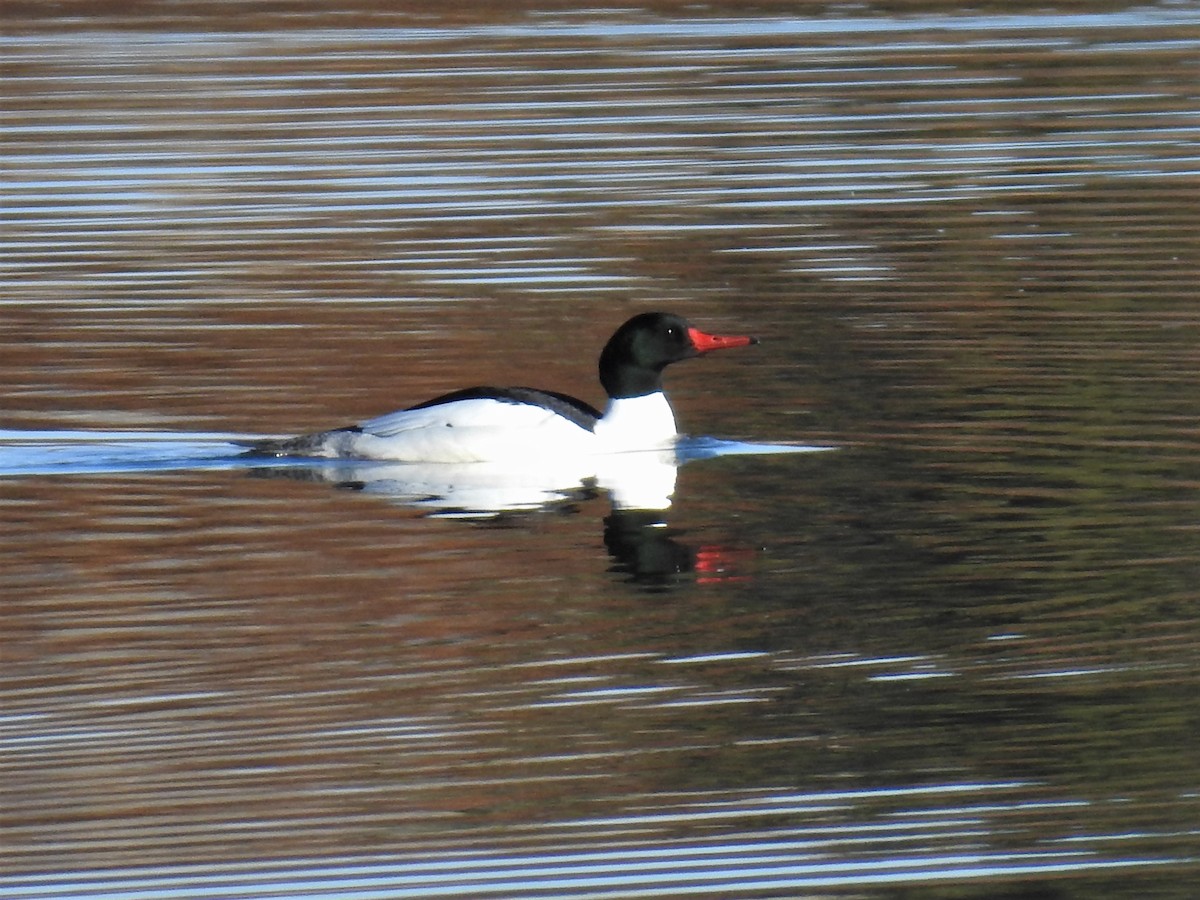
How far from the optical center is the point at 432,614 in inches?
373

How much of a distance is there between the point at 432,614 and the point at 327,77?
18661 mm

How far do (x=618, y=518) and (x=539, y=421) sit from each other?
1.37 metres

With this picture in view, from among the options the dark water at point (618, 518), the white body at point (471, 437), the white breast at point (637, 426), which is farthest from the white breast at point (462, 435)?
the dark water at point (618, 518)

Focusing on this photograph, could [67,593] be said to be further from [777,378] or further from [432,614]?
[777,378]

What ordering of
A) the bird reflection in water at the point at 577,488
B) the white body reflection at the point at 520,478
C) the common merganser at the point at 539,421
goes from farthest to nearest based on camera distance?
the common merganser at the point at 539,421 → the white body reflection at the point at 520,478 → the bird reflection in water at the point at 577,488

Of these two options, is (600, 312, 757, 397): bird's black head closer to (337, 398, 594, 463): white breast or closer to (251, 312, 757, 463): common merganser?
(251, 312, 757, 463): common merganser

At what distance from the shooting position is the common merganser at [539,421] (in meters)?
12.5

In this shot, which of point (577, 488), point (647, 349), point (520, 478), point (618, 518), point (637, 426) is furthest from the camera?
point (647, 349)

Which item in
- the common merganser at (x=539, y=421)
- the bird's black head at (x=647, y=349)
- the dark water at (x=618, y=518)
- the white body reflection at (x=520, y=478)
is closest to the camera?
the dark water at (x=618, y=518)

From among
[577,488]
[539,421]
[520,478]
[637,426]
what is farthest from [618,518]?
[637,426]

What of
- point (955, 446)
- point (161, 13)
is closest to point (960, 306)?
point (955, 446)

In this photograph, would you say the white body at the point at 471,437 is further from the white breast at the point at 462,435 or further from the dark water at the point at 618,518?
the dark water at the point at 618,518

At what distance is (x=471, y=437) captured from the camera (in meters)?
12.6

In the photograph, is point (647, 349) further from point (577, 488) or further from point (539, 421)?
point (577, 488)
